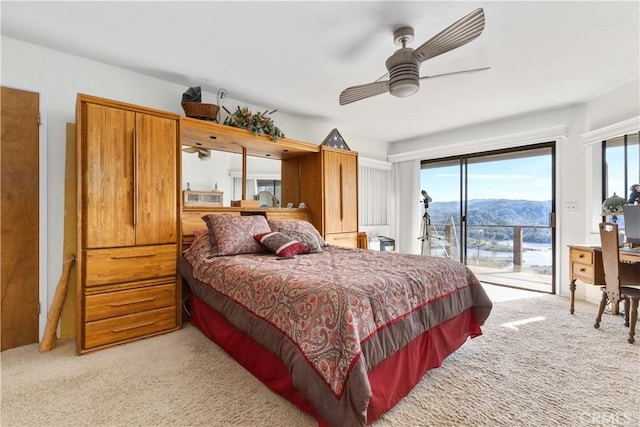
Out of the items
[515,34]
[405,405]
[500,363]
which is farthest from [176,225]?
[515,34]

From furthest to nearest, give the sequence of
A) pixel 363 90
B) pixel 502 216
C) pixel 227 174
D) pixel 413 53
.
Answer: pixel 502 216
pixel 227 174
pixel 363 90
pixel 413 53

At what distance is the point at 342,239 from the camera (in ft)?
13.6

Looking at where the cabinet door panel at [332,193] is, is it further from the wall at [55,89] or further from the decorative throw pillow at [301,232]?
the wall at [55,89]

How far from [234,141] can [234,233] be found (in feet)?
3.99

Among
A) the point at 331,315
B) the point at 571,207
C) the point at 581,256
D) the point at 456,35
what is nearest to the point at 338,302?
the point at 331,315

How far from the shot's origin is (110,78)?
2756 millimetres

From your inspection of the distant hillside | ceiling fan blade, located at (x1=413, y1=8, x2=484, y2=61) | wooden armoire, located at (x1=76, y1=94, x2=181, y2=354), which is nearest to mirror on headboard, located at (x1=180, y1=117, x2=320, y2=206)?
wooden armoire, located at (x1=76, y1=94, x2=181, y2=354)

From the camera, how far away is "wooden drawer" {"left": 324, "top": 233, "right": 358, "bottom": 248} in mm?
3974

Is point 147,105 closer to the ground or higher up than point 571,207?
higher up

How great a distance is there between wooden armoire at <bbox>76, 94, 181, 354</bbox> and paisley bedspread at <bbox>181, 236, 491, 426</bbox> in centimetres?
43

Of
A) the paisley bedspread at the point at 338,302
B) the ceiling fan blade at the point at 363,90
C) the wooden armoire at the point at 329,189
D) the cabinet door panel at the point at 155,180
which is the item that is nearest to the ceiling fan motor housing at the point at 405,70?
the ceiling fan blade at the point at 363,90

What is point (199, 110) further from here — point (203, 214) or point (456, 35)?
point (456, 35)

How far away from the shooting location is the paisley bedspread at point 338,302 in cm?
132

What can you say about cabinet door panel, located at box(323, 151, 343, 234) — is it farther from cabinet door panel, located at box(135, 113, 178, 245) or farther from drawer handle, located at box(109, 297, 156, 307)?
drawer handle, located at box(109, 297, 156, 307)
